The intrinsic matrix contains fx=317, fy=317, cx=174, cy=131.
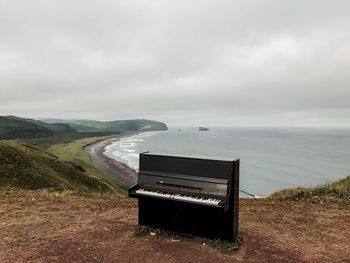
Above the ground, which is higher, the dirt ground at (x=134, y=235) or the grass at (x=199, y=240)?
the grass at (x=199, y=240)

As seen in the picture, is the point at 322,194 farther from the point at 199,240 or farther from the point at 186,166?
the point at 186,166

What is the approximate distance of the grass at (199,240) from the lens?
9.50m

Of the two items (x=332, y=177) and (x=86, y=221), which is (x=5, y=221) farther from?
(x=332, y=177)

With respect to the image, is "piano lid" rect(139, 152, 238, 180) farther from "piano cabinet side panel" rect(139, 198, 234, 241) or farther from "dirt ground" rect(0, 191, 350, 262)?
"dirt ground" rect(0, 191, 350, 262)

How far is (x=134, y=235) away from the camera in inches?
416

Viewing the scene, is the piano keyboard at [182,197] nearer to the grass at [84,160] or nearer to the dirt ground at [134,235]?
the dirt ground at [134,235]

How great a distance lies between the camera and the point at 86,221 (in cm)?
1233

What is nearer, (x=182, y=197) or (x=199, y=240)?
(x=182, y=197)

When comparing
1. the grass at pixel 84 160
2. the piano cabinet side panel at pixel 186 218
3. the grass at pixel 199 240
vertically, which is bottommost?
the grass at pixel 84 160

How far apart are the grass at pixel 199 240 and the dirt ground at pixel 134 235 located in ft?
0.55

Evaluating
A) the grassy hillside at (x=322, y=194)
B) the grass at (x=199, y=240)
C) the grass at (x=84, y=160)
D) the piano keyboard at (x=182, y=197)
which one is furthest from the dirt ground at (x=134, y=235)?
the grass at (x=84, y=160)

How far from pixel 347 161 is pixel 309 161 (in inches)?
521

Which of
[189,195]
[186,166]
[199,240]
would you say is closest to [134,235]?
[199,240]

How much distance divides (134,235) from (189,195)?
2.48 meters
